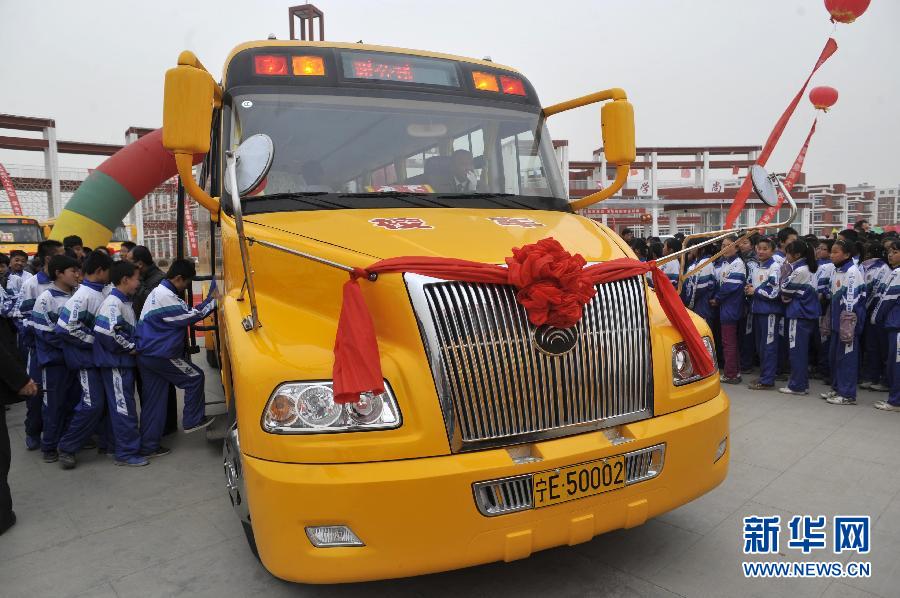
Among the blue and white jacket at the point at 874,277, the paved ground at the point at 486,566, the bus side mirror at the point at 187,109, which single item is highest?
the bus side mirror at the point at 187,109

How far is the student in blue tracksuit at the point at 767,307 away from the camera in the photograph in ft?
23.8

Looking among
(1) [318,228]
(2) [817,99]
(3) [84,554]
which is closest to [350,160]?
(1) [318,228]

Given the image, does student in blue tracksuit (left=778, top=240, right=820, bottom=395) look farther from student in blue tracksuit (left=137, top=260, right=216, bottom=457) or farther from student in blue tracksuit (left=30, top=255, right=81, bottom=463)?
student in blue tracksuit (left=30, top=255, right=81, bottom=463)

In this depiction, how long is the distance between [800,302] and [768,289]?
0.41 meters

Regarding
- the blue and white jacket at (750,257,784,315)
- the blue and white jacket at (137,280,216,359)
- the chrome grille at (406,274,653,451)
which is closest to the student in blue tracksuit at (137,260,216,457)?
the blue and white jacket at (137,280,216,359)

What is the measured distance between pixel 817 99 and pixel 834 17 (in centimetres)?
711

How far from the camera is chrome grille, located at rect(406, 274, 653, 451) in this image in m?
2.64

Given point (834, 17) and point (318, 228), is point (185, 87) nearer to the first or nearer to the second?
point (318, 228)

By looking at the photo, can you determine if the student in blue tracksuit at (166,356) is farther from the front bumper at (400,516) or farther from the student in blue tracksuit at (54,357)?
the front bumper at (400,516)

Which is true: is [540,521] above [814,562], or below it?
above

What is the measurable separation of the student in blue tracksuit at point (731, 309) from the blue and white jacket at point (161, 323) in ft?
21.6

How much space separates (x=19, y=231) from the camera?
2136 centimetres

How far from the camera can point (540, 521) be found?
2637 mm

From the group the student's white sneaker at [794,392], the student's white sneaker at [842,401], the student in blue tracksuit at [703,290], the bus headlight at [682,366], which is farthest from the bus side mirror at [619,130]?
the student in blue tracksuit at [703,290]
